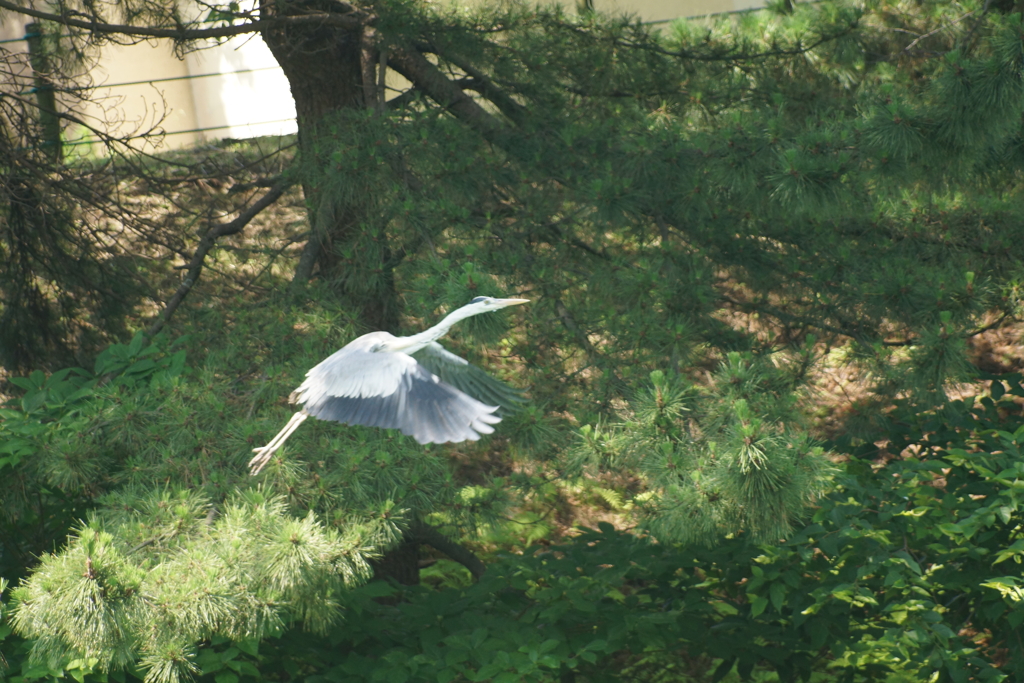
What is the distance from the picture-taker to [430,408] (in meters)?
2.07

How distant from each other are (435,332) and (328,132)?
4.42 ft

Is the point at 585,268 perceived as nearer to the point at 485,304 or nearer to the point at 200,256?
the point at 485,304

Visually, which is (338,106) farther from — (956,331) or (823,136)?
(956,331)

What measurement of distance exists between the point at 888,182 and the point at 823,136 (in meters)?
0.24

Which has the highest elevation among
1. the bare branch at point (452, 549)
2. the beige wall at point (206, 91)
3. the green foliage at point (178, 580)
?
the beige wall at point (206, 91)

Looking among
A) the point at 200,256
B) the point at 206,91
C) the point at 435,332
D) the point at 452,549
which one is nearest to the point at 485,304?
the point at 435,332

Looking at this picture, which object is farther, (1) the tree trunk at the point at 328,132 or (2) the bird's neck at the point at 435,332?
(1) the tree trunk at the point at 328,132

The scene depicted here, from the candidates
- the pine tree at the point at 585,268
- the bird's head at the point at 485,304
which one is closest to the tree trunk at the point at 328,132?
the pine tree at the point at 585,268

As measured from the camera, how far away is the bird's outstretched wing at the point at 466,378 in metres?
2.44

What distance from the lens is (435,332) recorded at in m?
2.20

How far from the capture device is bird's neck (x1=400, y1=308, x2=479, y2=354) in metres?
2.15

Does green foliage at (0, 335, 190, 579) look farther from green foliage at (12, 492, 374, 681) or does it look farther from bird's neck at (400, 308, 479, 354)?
bird's neck at (400, 308, 479, 354)

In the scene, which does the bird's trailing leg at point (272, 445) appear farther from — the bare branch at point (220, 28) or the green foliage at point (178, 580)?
the bare branch at point (220, 28)

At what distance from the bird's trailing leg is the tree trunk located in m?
0.84
